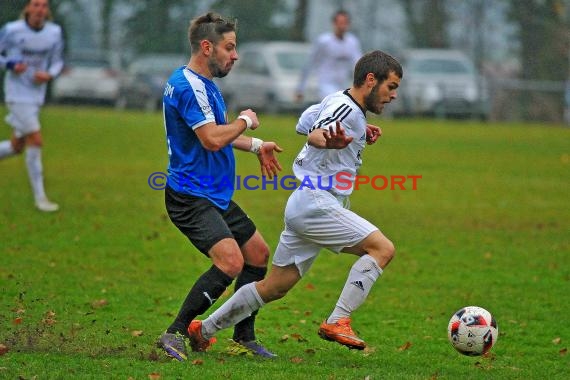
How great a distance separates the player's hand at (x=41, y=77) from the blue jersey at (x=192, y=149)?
20.4 feet

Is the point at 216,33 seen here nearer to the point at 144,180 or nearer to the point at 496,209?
the point at 496,209

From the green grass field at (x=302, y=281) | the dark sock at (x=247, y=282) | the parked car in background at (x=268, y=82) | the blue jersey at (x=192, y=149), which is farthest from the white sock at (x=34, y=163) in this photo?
the parked car in background at (x=268, y=82)

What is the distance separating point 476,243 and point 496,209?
305cm

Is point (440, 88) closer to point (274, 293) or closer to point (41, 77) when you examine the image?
point (41, 77)

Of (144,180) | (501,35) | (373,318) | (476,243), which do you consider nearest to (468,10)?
(501,35)

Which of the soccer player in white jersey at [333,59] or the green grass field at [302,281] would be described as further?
the soccer player in white jersey at [333,59]

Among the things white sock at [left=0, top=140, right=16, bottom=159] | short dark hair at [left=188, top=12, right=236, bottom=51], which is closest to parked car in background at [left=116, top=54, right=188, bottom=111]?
white sock at [left=0, top=140, right=16, bottom=159]

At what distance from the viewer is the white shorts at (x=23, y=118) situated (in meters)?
12.7

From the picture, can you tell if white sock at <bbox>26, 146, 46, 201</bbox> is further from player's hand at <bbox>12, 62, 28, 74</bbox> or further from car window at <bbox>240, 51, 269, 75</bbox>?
car window at <bbox>240, 51, 269, 75</bbox>

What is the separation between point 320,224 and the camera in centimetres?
661

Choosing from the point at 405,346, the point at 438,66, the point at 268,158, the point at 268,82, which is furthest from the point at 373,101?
the point at 438,66

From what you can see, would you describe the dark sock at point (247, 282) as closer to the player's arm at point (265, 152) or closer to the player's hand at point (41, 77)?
the player's arm at point (265, 152)

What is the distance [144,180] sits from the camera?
17281 mm

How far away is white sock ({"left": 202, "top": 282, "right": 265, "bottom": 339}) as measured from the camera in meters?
6.79
